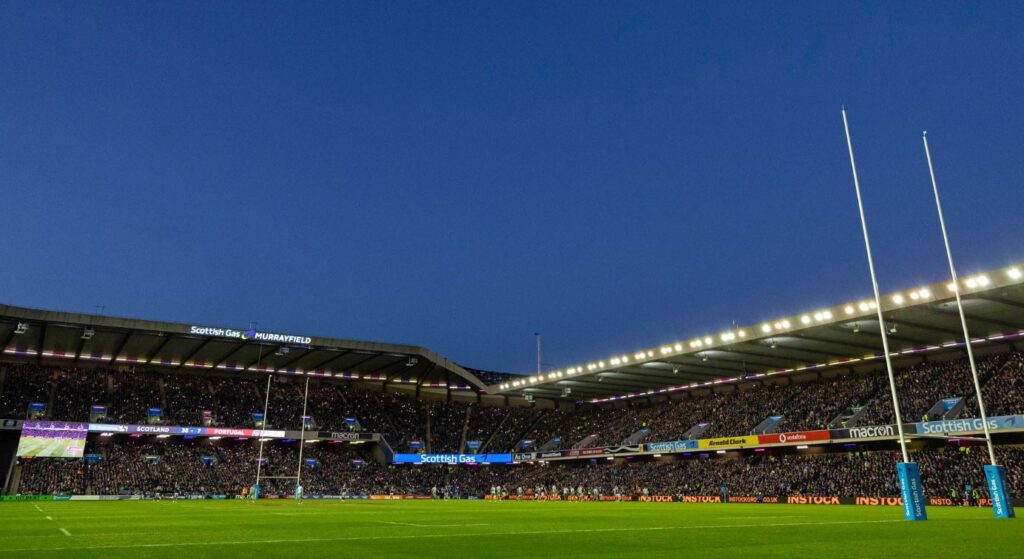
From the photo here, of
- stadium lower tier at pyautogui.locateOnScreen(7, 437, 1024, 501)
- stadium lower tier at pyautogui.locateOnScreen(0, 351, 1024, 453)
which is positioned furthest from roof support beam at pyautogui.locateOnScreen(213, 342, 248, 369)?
stadium lower tier at pyautogui.locateOnScreen(7, 437, 1024, 501)

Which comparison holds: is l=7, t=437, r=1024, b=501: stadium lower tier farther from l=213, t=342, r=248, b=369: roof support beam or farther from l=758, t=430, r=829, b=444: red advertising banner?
l=213, t=342, r=248, b=369: roof support beam

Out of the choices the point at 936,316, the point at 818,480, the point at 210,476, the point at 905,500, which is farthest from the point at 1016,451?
the point at 210,476

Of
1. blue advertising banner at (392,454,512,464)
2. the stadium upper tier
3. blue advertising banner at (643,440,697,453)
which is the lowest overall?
blue advertising banner at (392,454,512,464)

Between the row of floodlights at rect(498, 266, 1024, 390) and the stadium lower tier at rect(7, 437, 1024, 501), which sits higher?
the row of floodlights at rect(498, 266, 1024, 390)

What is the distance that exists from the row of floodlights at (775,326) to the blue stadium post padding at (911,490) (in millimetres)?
12204

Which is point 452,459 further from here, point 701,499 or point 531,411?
point 701,499

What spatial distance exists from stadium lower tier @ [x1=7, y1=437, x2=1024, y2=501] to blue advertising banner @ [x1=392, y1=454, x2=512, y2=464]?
1147 mm

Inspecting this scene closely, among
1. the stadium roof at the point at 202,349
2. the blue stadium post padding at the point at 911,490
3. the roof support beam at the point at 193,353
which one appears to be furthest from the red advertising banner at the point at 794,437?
the roof support beam at the point at 193,353

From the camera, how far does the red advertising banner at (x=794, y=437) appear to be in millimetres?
43094

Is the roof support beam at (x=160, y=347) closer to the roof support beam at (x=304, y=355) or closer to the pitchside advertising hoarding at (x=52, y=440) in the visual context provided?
the pitchside advertising hoarding at (x=52, y=440)

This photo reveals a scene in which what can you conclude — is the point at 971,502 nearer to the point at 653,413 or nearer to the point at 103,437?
the point at 653,413

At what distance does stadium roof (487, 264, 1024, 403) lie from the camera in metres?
34.4

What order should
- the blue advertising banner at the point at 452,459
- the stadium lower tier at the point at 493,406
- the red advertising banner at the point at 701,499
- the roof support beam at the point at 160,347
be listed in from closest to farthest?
the stadium lower tier at the point at 493,406 → the red advertising banner at the point at 701,499 → the roof support beam at the point at 160,347 → the blue advertising banner at the point at 452,459

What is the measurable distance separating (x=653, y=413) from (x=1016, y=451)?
31892mm
